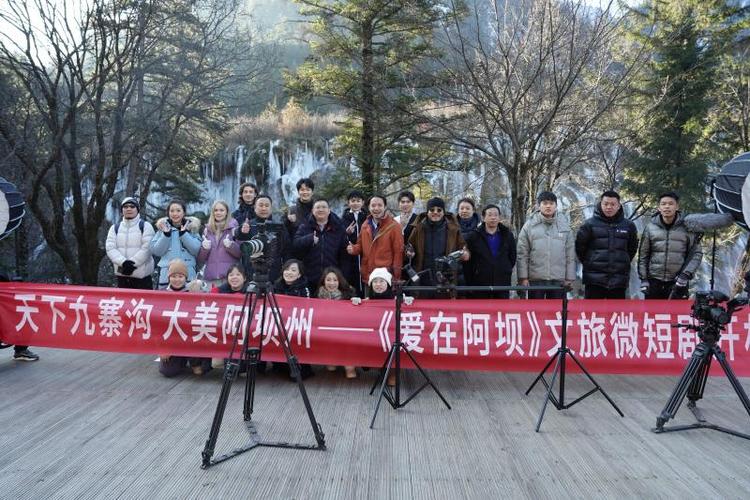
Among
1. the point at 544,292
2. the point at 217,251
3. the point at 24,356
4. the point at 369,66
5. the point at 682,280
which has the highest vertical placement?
the point at 369,66

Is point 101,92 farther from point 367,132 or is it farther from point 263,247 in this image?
point 263,247

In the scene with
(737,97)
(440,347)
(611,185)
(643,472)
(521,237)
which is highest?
(737,97)

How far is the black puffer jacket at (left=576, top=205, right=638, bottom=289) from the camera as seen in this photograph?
4637mm

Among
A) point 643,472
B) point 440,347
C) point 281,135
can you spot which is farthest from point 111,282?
point 643,472

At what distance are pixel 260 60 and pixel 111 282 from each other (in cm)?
672

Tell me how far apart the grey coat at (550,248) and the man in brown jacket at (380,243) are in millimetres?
1251

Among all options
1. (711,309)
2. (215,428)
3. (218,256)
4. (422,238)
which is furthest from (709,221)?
(218,256)

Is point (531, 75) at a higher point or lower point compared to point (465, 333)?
higher

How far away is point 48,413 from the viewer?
11.5 feet

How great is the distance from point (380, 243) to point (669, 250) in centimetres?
259

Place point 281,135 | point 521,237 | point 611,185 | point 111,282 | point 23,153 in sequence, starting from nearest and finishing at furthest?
point 521,237 → point 23,153 → point 611,185 → point 111,282 → point 281,135

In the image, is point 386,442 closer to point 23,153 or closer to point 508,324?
point 508,324

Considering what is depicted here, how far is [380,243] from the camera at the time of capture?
15.2ft

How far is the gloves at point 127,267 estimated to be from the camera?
4.93 m
